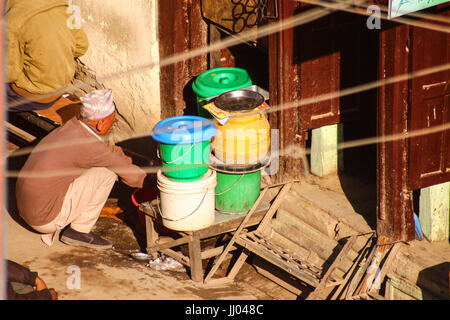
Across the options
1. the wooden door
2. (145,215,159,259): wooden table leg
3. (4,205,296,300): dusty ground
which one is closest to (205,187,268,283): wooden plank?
(4,205,296,300): dusty ground

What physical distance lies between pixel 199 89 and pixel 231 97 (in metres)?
0.53

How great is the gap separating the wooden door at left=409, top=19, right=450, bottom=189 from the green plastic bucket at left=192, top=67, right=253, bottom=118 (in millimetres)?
1944

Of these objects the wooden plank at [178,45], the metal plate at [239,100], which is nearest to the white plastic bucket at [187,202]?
the metal plate at [239,100]

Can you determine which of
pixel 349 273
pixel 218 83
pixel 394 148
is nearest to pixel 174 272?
pixel 349 273

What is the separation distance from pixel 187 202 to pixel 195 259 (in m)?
0.65

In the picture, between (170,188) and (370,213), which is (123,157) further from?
(370,213)

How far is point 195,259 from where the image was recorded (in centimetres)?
657

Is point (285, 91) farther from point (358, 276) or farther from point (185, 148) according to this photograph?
point (358, 276)

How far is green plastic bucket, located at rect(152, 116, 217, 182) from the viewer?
240 inches

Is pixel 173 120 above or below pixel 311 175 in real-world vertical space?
above

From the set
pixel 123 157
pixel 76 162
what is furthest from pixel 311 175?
pixel 76 162

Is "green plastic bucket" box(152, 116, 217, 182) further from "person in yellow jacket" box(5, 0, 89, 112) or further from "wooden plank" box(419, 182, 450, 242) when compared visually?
"person in yellow jacket" box(5, 0, 89, 112)

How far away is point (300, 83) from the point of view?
23.3 ft

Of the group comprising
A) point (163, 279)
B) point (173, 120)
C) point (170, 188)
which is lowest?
point (163, 279)
